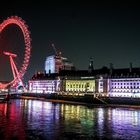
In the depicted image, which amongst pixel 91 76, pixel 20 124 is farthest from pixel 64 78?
pixel 20 124

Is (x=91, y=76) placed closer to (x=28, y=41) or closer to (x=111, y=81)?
(x=111, y=81)

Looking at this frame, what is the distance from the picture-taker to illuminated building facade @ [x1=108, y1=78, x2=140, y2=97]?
8894 centimetres

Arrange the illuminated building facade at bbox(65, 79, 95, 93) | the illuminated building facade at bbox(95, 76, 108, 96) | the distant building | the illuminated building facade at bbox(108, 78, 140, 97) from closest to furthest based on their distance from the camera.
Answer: the illuminated building facade at bbox(108, 78, 140, 97), the illuminated building facade at bbox(95, 76, 108, 96), the illuminated building facade at bbox(65, 79, 95, 93), the distant building

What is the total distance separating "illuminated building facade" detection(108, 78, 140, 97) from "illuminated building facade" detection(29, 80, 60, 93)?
83.0ft

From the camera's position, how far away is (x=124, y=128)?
112 feet

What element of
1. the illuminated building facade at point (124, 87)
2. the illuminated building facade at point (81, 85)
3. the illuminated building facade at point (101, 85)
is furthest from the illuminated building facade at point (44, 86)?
the illuminated building facade at point (124, 87)

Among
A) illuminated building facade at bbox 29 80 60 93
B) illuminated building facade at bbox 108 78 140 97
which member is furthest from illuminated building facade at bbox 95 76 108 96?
illuminated building facade at bbox 29 80 60 93

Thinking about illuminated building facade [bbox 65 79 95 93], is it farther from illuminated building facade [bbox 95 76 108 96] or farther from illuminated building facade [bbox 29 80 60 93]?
illuminated building facade [bbox 29 80 60 93]

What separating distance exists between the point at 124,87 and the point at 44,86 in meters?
39.5

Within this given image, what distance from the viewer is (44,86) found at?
124 meters

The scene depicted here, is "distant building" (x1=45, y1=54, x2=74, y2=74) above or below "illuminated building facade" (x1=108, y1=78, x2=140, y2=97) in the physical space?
above

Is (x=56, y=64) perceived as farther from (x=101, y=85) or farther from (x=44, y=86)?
(x=101, y=85)

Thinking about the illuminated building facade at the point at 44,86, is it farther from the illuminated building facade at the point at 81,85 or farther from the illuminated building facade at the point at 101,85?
the illuminated building facade at the point at 101,85

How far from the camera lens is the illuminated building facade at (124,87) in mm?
88938
